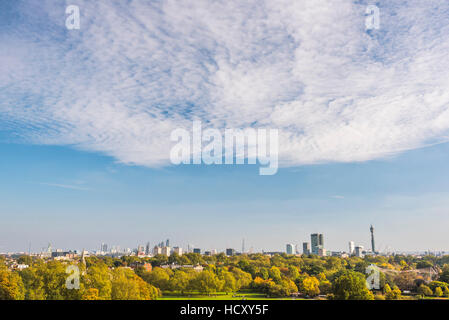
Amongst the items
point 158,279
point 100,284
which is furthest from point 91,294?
point 158,279

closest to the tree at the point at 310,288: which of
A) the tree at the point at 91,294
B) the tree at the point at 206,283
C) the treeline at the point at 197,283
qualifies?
the treeline at the point at 197,283

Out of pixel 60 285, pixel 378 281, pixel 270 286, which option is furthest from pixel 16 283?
pixel 378 281

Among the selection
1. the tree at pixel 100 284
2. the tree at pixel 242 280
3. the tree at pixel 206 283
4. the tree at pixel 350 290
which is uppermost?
the tree at pixel 100 284

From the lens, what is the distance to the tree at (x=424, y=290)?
55.5 m

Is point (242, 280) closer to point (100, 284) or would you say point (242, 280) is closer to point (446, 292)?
point (446, 292)

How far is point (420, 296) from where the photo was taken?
5506 cm

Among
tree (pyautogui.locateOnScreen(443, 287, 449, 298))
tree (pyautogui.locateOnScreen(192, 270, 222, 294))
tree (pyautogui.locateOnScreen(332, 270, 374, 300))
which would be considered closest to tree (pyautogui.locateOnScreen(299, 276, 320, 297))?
tree (pyautogui.locateOnScreen(192, 270, 222, 294))

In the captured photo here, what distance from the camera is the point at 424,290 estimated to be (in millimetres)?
56000

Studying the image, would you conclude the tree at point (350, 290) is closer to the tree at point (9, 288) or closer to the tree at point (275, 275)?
the tree at point (275, 275)
